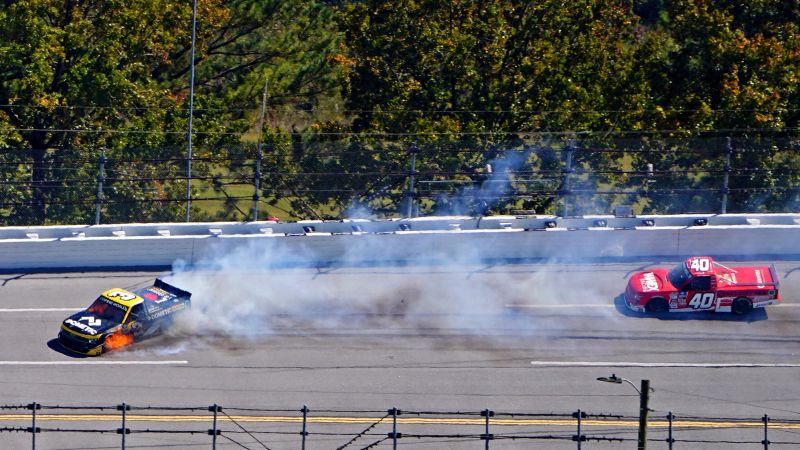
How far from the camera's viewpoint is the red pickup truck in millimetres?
26109

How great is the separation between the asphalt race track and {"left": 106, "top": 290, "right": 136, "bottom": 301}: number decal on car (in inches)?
39.4

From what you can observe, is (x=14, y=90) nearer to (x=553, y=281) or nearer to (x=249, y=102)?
(x=249, y=102)

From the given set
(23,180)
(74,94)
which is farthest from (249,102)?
(23,180)

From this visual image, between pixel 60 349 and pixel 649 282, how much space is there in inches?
485

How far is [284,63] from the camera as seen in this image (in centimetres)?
4353

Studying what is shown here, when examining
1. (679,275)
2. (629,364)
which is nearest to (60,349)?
(629,364)

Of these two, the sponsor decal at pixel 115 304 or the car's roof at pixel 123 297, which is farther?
the car's roof at pixel 123 297

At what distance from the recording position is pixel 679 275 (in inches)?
1046

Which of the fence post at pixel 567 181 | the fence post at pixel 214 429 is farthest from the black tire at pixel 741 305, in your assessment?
the fence post at pixel 214 429

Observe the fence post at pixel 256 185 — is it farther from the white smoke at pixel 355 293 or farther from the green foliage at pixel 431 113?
the white smoke at pixel 355 293

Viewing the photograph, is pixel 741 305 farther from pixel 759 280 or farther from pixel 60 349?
pixel 60 349

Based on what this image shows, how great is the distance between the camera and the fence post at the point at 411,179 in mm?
29391

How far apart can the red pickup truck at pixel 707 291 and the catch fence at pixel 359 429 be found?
4.16m

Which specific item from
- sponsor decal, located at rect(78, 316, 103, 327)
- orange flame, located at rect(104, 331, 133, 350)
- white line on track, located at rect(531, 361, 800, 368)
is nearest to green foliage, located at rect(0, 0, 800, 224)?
sponsor decal, located at rect(78, 316, 103, 327)
